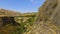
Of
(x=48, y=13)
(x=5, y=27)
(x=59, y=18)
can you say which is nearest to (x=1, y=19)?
(x=5, y=27)

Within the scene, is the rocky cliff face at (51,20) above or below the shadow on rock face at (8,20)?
above

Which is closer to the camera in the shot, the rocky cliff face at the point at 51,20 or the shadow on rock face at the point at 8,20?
the rocky cliff face at the point at 51,20

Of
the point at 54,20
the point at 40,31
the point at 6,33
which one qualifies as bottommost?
the point at 6,33

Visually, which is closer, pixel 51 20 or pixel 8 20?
pixel 51 20

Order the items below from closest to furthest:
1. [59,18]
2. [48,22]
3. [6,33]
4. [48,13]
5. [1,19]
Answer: [59,18], [48,22], [48,13], [6,33], [1,19]

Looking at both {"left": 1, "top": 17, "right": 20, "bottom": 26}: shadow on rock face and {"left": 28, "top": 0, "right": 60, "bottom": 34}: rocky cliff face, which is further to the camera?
{"left": 1, "top": 17, "right": 20, "bottom": 26}: shadow on rock face

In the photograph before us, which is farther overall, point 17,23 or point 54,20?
point 17,23

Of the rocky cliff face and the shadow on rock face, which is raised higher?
the rocky cliff face

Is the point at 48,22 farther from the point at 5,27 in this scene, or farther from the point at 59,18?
the point at 5,27

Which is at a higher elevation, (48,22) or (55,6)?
(55,6)

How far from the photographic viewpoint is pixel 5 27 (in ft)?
38.9

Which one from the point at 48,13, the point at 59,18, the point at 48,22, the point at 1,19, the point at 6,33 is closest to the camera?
the point at 59,18

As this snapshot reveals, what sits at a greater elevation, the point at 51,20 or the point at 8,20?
the point at 51,20

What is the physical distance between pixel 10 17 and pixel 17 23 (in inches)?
35.0
